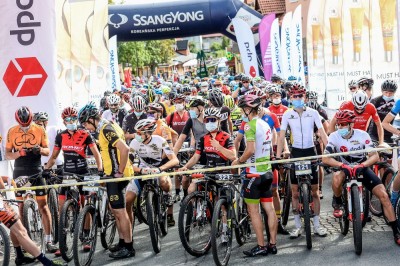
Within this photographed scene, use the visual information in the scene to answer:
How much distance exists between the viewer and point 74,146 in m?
8.66

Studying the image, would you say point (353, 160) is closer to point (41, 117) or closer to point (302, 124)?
point (302, 124)

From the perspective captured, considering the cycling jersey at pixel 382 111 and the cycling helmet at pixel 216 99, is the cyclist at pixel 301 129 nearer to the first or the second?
the cycling helmet at pixel 216 99

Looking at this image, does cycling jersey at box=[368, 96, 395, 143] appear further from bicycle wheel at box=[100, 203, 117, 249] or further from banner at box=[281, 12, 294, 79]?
banner at box=[281, 12, 294, 79]

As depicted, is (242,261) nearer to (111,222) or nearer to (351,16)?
(111,222)

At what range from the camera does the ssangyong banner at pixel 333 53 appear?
1688 centimetres

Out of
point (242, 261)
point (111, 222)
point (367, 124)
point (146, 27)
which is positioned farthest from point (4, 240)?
point (146, 27)

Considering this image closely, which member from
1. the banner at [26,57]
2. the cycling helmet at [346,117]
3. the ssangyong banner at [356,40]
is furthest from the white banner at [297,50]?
the cycling helmet at [346,117]

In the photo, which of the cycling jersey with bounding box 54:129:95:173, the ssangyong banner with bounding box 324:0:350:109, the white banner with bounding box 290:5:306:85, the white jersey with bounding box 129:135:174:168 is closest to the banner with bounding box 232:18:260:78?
the white banner with bounding box 290:5:306:85

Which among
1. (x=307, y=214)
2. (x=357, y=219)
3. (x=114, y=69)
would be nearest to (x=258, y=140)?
(x=307, y=214)

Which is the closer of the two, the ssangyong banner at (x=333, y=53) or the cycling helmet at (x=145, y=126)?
the cycling helmet at (x=145, y=126)

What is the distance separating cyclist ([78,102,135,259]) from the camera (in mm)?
7660

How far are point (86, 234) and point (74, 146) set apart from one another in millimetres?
1522

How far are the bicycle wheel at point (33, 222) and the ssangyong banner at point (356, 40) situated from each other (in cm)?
1025

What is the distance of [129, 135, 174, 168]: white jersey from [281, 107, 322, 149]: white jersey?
1739 millimetres
